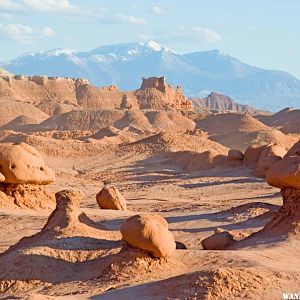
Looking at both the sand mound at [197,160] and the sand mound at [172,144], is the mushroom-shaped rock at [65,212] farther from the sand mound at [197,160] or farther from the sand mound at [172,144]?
the sand mound at [172,144]

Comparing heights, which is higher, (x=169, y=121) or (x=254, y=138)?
(x=254, y=138)

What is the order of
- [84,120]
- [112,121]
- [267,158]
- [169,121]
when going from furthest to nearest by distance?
1. [169,121]
2. [84,120]
3. [112,121]
4. [267,158]

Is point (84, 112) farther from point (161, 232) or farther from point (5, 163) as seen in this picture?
point (161, 232)

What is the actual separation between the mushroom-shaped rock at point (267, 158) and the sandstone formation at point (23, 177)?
39.1ft

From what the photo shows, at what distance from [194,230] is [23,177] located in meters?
4.50

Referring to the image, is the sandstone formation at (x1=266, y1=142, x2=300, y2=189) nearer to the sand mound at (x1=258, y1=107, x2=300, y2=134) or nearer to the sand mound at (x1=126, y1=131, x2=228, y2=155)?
the sand mound at (x1=126, y1=131, x2=228, y2=155)

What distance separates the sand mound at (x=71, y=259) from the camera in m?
11.1

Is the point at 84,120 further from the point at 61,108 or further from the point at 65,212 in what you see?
the point at 65,212

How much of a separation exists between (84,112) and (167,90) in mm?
18241

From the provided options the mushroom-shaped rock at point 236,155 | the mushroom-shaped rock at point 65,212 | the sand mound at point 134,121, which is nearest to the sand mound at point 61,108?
the sand mound at point 134,121

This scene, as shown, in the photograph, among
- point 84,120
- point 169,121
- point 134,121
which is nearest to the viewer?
point 134,121

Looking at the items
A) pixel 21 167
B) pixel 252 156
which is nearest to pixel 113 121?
pixel 252 156

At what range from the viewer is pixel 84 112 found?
65750 mm

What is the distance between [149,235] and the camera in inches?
435
